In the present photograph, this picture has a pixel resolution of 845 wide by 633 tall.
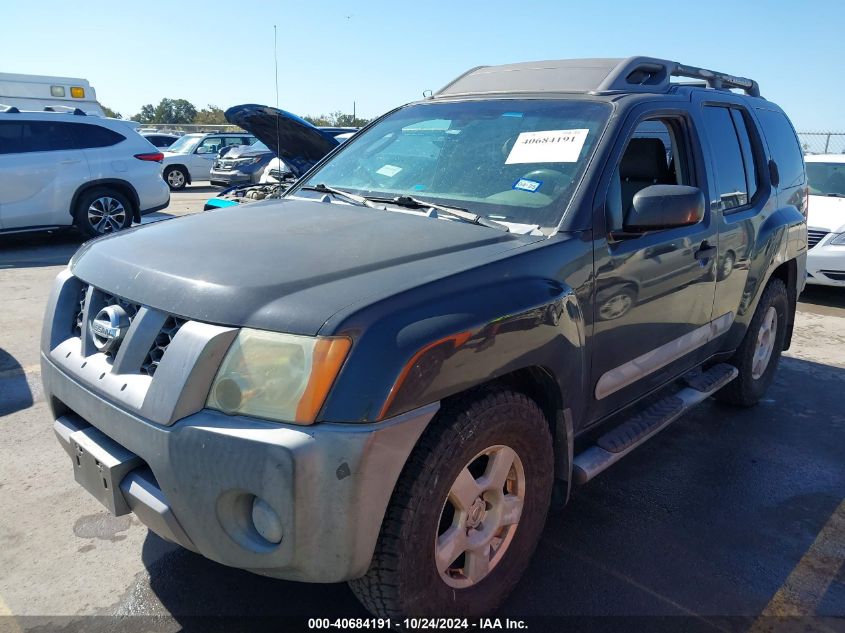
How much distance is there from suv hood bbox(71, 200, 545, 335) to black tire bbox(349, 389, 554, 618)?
47 centimetres

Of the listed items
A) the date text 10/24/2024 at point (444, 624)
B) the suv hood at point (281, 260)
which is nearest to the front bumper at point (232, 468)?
the suv hood at point (281, 260)

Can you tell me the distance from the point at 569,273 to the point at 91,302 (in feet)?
5.63

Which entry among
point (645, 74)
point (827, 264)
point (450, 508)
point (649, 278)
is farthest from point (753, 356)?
point (827, 264)

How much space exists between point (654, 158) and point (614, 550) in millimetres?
2081

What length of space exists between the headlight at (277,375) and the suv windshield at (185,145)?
64.2 feet

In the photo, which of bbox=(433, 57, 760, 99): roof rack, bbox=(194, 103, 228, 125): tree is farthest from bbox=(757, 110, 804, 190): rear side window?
bbox=(194, 103, 228, 125): tree

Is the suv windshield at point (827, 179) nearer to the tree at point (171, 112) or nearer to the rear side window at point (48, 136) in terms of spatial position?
the rear side window at point (48, 136)

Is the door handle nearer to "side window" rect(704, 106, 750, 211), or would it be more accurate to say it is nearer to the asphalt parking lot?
"side window" rect(704, 106, 750, 211)

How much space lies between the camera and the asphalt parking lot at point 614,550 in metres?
2.53

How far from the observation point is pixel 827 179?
29.0 feet

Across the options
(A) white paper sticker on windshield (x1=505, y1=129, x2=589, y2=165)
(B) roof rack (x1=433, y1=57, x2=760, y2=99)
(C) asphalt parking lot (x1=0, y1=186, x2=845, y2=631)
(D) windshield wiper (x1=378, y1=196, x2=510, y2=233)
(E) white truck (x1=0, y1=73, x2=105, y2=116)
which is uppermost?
(E) white truck (x1=0, y1=73, x2=105, y2=116)

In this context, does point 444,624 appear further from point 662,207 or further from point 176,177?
point 176,177

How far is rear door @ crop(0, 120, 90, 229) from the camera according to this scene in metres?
9.06

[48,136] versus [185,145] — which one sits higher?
[48,136]
